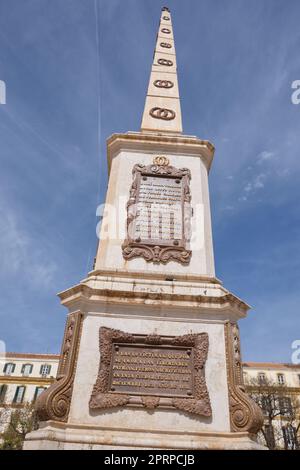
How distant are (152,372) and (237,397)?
54.0 inches

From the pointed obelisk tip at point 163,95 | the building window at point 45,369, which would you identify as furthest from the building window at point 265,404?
the building window at point 45,369

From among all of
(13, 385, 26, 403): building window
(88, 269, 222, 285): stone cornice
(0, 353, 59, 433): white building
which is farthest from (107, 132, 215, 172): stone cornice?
(13, 385, 26, 403): building window

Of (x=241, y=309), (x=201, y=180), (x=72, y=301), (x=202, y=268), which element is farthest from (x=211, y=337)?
(x=201, y=180)

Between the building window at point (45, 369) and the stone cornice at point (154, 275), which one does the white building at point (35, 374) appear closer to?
the building window at point (45, 369)

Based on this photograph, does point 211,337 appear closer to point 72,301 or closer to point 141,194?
point 72,301

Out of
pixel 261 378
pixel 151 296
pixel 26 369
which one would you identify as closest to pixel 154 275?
pixel 151 296

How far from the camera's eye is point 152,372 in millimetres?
5438

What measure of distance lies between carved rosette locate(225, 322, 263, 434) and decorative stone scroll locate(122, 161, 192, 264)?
1.83 meters

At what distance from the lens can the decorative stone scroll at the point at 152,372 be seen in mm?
5199

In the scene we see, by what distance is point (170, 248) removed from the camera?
281 inches

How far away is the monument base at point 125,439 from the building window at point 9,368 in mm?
55855

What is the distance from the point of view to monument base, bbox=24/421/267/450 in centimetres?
468

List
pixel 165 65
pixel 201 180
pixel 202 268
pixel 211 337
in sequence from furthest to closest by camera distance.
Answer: pixel 165 65 → pixel 201 180 → pixel 202 268 → pixel 211 337
